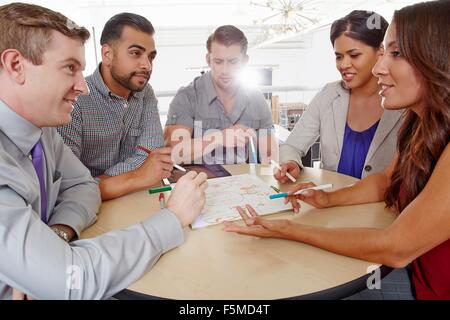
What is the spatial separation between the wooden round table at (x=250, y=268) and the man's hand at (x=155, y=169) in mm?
258

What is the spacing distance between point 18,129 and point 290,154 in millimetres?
1125

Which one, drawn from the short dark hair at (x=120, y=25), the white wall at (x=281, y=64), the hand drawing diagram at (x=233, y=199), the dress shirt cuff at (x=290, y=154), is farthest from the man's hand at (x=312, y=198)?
the white wall at (x=281, y=64)

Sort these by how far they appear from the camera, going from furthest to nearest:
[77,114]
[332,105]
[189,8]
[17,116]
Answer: [189,8] → [332,105] → [77,114] → [17,116]

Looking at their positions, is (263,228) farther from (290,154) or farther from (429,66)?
(290,154)

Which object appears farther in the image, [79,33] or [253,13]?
[253,13]

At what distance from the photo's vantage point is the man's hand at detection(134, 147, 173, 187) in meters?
1.29

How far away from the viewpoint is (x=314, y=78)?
1124cm

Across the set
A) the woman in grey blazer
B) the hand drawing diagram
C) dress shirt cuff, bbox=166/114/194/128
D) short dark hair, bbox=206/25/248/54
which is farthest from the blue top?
dress shirt cuff, bbox=166/114/194/128

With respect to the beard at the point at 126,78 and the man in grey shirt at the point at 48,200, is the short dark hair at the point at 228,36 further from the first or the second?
the man in grey shirt at the point at 48,200

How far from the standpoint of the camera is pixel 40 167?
3.04 ft

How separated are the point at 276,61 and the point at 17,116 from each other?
11541mm
